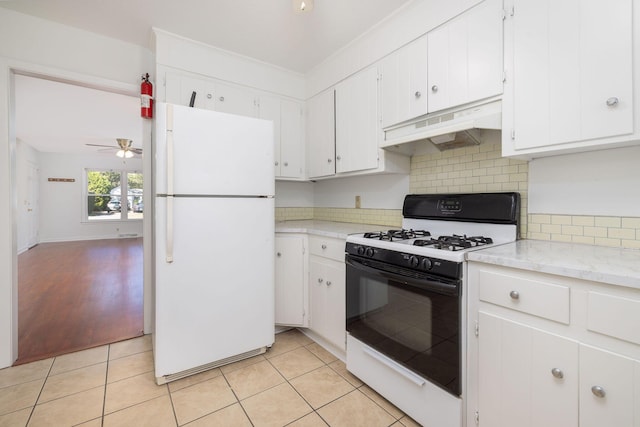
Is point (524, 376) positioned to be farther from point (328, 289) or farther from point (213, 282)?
point (213, 282)

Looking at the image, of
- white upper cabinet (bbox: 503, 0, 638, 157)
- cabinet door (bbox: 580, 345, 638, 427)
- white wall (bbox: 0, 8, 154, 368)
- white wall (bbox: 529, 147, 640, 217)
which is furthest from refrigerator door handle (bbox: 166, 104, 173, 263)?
white wall (bbox: 529, 147, 640, 217)

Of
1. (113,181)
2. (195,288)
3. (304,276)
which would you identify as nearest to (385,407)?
(304,276)

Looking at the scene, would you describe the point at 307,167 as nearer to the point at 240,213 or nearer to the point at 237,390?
the point at 240,213

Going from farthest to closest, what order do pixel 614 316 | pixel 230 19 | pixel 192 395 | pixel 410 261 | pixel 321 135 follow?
pixel 321 135 < pixel 230 19 < pixel 192 395 < pixel 410 261 < pixel 614 316

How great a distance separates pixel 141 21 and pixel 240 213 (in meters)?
1.61

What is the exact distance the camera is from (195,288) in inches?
72.6

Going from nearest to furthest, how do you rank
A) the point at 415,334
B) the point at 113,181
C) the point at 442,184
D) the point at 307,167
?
1. the point at 415,334
2. the point at 442,184
3. the point at 307,167
4. the point at 113,181

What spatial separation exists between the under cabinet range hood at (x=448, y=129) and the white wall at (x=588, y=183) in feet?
1.17

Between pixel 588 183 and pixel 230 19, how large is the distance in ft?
8.08

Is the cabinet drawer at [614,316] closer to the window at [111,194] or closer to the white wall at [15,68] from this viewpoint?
the white wall at [15,68]

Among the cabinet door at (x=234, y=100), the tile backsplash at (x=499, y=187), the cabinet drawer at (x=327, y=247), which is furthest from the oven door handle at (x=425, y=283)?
the cabinet door at (x=234, y=100)

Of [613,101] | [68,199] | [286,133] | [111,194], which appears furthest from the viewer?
[111,194]

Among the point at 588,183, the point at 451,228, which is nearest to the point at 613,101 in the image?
the point at 588,183

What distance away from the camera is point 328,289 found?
2135 mm
